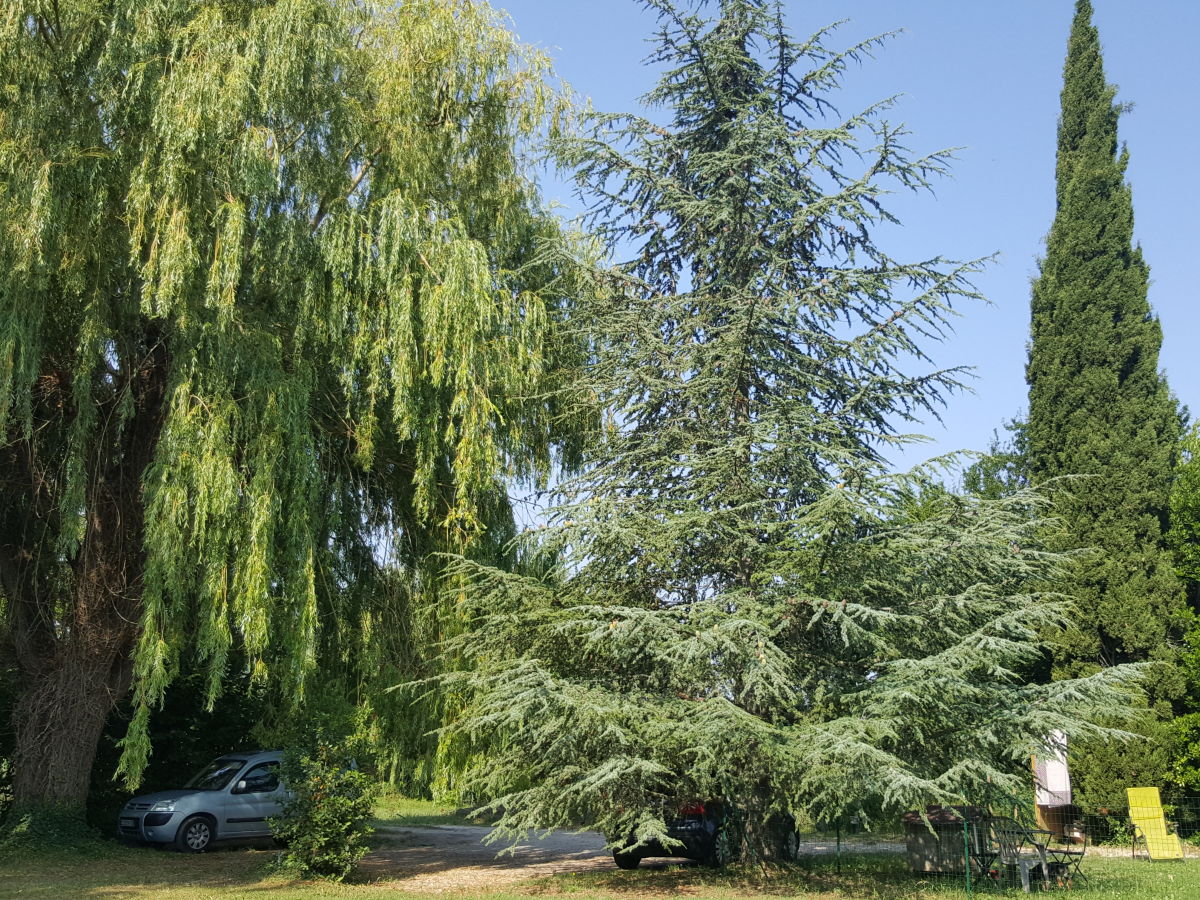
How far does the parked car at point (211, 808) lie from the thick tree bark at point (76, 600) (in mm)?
1159

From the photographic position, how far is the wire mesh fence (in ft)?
38.2

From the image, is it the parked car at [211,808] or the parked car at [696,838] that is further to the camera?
the parked car at [211,808]

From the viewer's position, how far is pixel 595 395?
1379 cm

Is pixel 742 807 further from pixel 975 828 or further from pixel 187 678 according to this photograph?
pixel 187 678

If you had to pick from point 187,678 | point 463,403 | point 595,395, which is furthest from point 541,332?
point 187,678

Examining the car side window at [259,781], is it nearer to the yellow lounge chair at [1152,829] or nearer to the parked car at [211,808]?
the parked car at [211,808]

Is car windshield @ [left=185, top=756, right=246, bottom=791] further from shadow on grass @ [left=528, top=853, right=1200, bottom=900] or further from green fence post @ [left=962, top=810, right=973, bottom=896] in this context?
green fence post @ [left=962, top=810, right=973, bottom=896]

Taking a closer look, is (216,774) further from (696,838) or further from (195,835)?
(696,838)

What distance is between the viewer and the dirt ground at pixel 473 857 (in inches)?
507

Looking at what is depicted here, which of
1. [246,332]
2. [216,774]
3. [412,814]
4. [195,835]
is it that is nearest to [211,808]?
[195,835]

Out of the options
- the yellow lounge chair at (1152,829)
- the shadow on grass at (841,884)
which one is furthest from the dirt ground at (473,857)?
the yellow lounge chair at (1152,829)

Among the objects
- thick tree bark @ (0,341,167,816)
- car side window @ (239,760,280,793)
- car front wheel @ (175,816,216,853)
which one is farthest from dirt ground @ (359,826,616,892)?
thick tree bark @ (0,341,167,816)

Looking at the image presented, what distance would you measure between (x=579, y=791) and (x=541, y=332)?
6.47m

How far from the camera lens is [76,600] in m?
13.2
